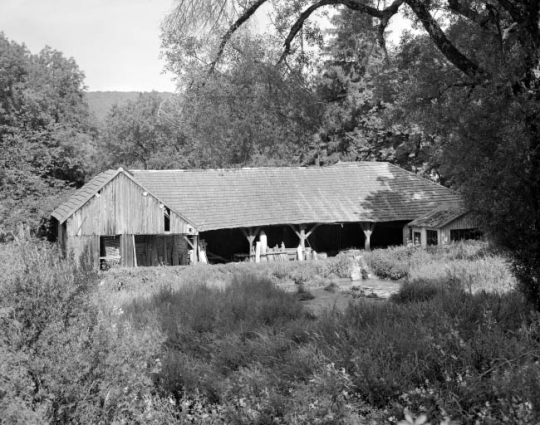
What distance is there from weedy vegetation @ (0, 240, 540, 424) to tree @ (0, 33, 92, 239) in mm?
22571

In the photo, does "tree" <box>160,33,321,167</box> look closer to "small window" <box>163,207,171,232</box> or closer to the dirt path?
the dirt path

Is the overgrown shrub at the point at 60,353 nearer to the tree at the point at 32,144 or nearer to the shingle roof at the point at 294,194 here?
the shingle roof at the point at 294,194

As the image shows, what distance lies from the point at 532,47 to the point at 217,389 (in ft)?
22.1

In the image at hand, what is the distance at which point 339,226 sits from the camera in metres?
30.8

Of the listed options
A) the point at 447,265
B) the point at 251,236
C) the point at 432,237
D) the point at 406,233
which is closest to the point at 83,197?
the point at 251,236

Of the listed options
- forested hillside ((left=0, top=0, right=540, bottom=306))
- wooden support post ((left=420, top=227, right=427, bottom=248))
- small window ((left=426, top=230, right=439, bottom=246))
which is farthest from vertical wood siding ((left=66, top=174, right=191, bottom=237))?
small window ((left=426, top=230, right=439, bottom=246))

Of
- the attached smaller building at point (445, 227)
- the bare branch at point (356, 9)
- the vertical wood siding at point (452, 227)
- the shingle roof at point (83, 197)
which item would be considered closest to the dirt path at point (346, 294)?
the bare branch at point (356, 9)

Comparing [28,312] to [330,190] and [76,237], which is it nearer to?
[76,237]

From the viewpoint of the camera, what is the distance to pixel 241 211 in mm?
27344

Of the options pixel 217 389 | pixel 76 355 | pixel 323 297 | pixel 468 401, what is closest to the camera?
pixel 468 401

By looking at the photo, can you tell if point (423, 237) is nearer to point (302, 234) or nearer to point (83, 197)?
point (302, 234)

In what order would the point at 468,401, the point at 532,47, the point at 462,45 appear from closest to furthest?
1. the point at 468,401
2. the point at 532,47
3. the point at 462,45

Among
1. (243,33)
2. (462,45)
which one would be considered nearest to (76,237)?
(243,33)

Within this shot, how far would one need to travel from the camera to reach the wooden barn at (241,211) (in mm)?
25609
